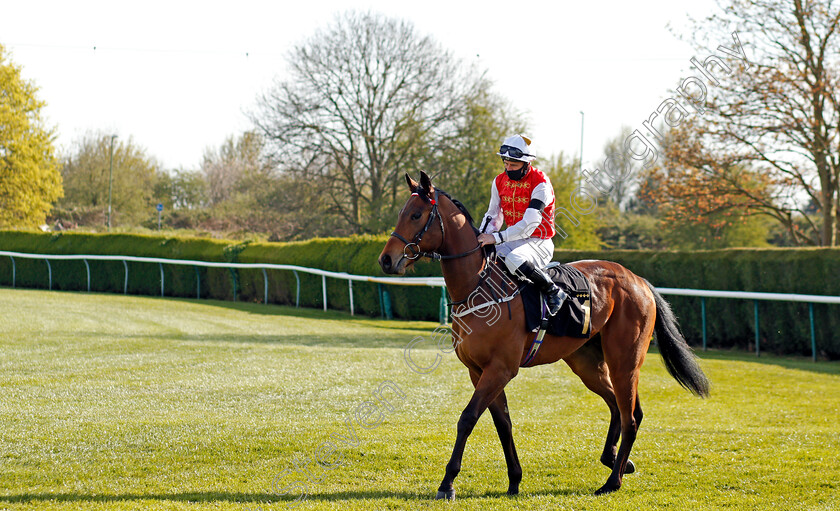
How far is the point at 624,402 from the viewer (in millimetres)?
4477

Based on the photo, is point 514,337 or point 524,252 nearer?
point 514,337

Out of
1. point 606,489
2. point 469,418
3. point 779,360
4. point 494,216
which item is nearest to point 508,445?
point 469,418

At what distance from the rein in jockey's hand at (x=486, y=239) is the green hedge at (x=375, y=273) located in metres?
8.04

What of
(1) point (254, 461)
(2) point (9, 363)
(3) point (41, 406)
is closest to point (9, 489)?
(1) point (254, 461)

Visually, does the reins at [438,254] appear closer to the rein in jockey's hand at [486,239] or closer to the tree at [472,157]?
the rein in jockey's hand at [486,239]

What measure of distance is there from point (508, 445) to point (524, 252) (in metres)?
1.15

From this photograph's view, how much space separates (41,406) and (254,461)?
8.66ft

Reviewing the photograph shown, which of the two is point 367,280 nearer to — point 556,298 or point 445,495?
point 556,298

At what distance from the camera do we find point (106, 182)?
4238cm

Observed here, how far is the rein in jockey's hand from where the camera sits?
4199 mm

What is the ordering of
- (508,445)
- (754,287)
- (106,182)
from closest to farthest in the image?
(508,445) < (754,287) < (106,182)

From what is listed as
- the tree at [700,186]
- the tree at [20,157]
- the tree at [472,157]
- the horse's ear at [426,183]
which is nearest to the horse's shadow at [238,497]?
the horse's ear at [426,183]

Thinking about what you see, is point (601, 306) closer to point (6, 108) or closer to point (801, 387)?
point (801, 387)

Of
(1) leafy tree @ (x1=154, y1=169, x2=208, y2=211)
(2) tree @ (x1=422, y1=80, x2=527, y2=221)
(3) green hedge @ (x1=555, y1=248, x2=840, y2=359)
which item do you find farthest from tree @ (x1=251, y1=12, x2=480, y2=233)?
(1) leafy tree @ (x1=154, y1=169, x2=208, y2=211)
